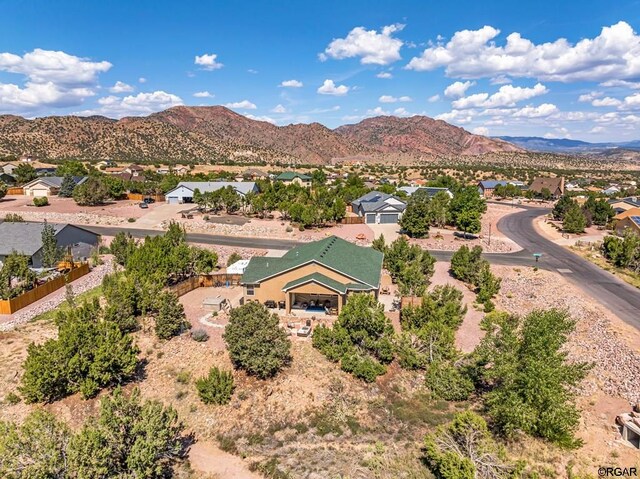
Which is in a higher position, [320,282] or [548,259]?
[320,282]

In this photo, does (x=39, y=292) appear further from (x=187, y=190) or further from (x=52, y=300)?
(x=187, y=190)

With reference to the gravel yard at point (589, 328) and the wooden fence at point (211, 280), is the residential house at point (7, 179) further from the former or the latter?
the gravel yard at point (589, 328)

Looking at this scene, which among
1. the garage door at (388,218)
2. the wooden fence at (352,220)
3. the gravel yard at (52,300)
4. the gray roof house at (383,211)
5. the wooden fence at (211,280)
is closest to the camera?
the gravel yard at (52,300)

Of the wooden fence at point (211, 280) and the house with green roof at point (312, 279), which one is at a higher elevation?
the house with green roof at point (312, 279)

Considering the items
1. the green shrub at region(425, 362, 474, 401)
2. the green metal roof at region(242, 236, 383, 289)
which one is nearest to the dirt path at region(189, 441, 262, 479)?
the green shrub at region(425, 362, 474, 401)

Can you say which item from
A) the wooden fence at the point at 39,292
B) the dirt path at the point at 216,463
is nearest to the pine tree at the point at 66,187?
the wooden fence at the point at 39,292

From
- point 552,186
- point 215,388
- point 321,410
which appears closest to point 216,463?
point 215,388

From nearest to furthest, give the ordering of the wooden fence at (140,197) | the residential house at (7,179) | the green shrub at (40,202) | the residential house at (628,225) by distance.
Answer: the residential house at (628,225) < the green shrub at (40,202) < the wooden fence at (140,197) < the residential house at (7,179)
